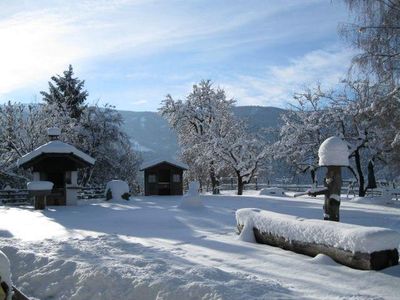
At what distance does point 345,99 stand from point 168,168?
14.4 meters

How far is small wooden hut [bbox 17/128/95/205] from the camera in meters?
24.2

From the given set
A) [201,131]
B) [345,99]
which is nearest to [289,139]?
[345,99]

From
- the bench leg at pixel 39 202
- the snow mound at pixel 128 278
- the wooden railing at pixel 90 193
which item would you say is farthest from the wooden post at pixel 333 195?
the wooden railing at pixel 90 193

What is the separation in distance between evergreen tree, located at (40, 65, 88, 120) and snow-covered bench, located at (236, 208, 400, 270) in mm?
38285

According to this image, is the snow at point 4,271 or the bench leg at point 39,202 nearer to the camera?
the snow at point 4,271

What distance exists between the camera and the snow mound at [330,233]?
7746mm

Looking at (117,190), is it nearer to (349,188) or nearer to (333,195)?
(333,195)

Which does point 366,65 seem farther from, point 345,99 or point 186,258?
point 345,99

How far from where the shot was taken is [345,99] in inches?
1350

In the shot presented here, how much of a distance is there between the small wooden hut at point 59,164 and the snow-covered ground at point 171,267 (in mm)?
9727

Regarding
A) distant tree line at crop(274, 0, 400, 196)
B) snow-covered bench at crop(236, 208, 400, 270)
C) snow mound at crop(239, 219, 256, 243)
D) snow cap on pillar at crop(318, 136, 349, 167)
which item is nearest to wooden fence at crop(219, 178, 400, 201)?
distant tree line at crop(274, 0, 400, 196)

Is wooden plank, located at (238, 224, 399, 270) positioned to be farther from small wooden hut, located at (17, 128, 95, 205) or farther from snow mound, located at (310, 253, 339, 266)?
small wooden hut, located at (17, 128, 95, 205)

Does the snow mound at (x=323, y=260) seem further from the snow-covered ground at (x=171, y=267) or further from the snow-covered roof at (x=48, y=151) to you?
the snow-covered roof at (x=48, y=151)

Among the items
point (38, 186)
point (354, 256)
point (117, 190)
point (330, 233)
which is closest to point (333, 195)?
point (330, 233)
